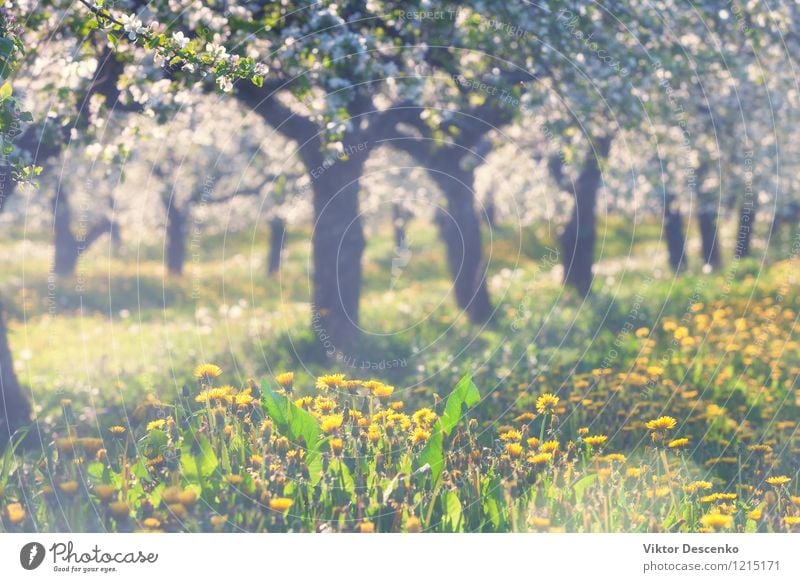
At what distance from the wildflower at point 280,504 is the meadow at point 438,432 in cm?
2

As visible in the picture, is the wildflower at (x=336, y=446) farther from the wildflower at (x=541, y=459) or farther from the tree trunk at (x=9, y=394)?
the tree trunk at (x=9, y=394)

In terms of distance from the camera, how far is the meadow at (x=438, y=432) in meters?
6.35

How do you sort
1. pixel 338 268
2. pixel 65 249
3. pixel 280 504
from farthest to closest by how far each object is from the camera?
pixel 65 249
pixel 338 268
pixel 280 504

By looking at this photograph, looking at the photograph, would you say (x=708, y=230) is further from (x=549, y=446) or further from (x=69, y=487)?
(x=69, y=487)

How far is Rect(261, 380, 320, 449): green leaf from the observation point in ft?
21.8

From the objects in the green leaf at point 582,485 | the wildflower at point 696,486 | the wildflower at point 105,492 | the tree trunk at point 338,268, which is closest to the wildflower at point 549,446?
the green leaf at point 582,485

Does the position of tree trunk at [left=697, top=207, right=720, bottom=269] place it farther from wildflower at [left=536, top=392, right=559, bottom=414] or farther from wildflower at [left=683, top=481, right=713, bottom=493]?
wildflower at [left=683, top=481, right=713, bottom=493]

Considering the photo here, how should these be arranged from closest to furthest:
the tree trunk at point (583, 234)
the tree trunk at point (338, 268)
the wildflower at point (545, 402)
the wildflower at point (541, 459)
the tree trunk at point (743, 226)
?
the wildflower at point (541, 459)
the wildflower at point (545, 402)
the tree trunk at point (743, 226)
the tree trunk at point (338, 268)
the tree trunk at point (583, 234)

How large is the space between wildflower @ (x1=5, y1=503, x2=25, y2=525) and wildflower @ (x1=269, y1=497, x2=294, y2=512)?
5.72 ft

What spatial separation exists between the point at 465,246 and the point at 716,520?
1016 cm

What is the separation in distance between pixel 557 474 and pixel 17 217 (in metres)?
41.5

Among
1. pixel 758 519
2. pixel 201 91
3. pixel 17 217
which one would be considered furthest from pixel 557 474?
pixel 17 217

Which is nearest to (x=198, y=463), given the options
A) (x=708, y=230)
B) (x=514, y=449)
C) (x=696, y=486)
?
(x=514, y=449)

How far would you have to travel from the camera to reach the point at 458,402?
714 centimetres
